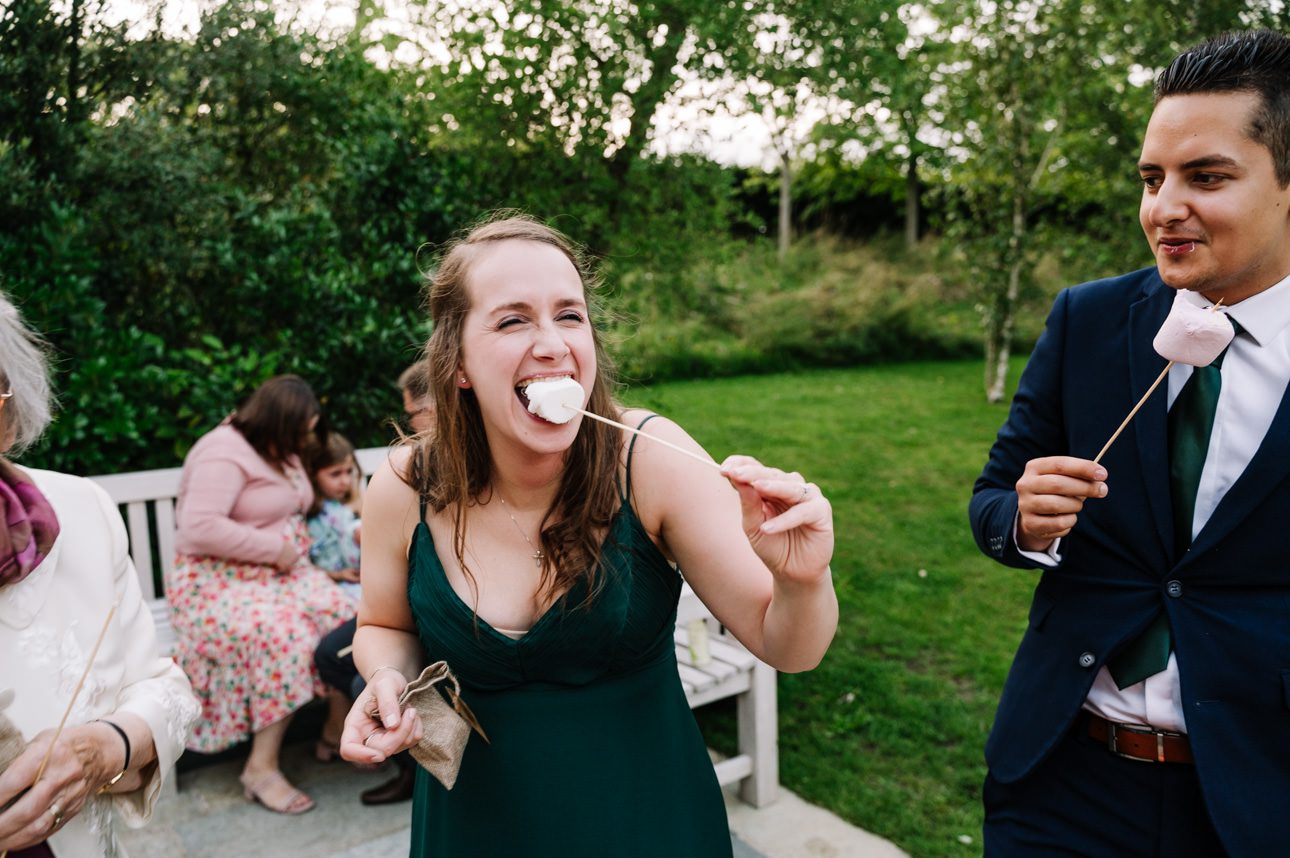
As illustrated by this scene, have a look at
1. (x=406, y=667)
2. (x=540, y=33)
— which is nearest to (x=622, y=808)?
(x=406, y=667)

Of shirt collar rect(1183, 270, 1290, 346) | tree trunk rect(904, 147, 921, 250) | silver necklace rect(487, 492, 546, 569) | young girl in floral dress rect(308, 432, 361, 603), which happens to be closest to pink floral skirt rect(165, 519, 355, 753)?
young girl in floral dress rect(308, 432, 361, 603)

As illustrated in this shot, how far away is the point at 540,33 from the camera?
6527mm

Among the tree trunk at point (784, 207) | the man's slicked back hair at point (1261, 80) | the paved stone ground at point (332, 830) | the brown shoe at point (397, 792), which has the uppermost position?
the tree trunk at point (784, 207)

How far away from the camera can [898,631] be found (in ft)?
20.2

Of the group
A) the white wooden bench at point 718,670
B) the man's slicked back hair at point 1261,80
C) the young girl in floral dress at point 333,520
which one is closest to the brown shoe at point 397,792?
the young girl in floral dress at point 333,520

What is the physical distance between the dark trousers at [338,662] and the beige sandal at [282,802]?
0.43 metres

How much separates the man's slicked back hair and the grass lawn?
2941 millimetres

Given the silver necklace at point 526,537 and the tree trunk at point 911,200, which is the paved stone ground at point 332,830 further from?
the tree trunk at point 911,200

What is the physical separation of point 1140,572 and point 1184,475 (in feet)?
0.70

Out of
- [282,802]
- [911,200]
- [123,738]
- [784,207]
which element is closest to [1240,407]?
[123,738]

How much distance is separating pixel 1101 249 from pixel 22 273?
1074 centimetres

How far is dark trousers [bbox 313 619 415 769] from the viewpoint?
14.3 ft

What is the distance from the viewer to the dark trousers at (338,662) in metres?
4.37

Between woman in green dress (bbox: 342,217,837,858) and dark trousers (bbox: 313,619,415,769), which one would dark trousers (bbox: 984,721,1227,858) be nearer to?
woman in green dress (bbox: 342,217,837,858)
